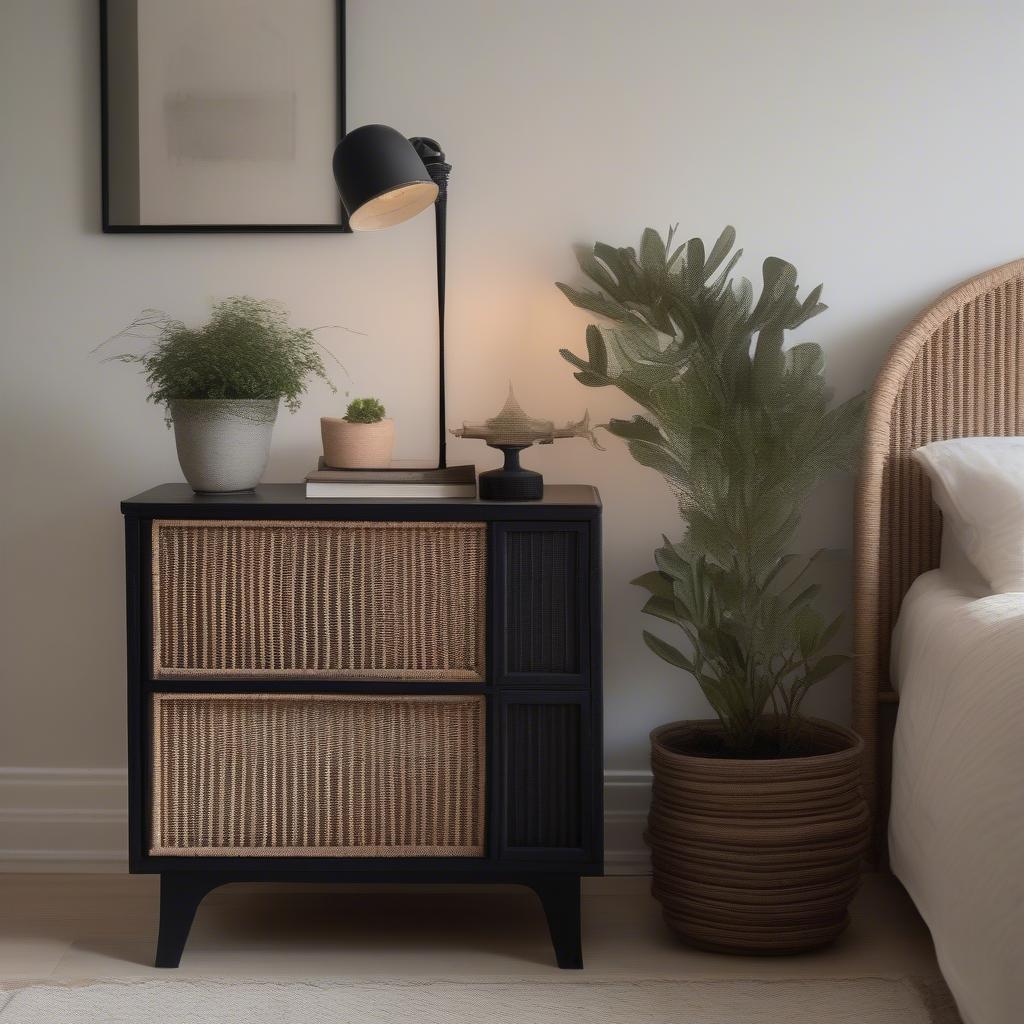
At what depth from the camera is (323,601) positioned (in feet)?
6.17

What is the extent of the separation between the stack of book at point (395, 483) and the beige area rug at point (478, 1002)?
0.79 metres

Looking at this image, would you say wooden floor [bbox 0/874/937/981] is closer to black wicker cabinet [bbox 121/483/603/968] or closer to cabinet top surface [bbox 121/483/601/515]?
black wicker cabinet [bbox 121/483/603/968]

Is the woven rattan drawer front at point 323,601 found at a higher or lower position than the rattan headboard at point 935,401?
lower

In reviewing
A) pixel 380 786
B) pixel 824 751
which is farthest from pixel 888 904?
pixel 380 786

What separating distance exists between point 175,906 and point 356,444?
2.74 feet

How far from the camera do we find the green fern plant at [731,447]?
2000 mm

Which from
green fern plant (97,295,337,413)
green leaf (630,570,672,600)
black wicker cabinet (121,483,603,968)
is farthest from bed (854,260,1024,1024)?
green fern plant (97,295,337,413)

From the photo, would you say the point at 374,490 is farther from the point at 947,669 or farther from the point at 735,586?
the point at 947,669

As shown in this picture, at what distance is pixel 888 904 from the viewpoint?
213cm

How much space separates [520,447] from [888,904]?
43.0 inches

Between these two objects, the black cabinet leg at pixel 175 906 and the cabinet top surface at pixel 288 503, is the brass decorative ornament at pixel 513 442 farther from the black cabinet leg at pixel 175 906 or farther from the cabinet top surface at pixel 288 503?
the black cabinet leg at pixel 175 906

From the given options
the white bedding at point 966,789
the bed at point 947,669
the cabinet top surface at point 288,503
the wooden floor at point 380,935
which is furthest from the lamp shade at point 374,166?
the wooden floor at point 380,935

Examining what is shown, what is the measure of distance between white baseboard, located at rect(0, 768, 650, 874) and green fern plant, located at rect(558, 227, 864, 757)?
1.21 ft

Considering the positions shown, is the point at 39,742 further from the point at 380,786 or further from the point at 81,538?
the point at 380,786
